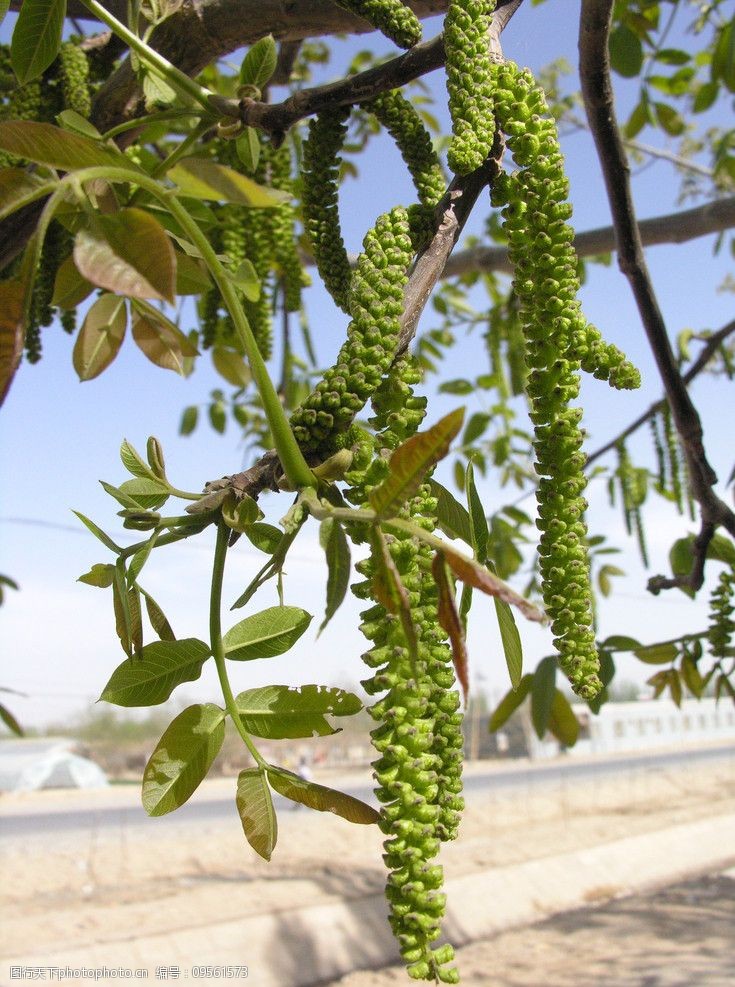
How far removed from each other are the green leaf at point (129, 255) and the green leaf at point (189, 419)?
6.74 feet

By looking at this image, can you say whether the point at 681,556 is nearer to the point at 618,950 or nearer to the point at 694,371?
the point at 694,371

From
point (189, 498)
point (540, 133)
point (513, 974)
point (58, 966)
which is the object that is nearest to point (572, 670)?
point (189, 498)

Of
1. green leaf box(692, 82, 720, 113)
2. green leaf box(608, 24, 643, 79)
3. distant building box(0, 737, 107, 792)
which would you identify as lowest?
distant building box(0, 737, 107, 792)

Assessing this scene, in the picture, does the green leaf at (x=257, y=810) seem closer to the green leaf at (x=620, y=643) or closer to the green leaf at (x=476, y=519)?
the green leaf at (x=476, y=519)

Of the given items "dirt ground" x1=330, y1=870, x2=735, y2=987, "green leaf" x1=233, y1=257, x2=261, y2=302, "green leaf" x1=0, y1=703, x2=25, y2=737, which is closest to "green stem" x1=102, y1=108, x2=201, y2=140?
"green leaf" x1=233, y1=257, x2=261, y2=302

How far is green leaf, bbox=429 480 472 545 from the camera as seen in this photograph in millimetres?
427

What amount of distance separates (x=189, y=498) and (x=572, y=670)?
0.19 metres

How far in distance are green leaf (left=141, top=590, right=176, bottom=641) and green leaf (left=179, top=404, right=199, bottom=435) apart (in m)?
1.92

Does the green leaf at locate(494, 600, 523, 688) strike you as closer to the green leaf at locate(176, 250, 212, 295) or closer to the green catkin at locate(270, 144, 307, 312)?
the green leaf at locate(176, 250, 212, 295)

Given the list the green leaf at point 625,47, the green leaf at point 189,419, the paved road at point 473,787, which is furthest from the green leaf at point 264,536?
the paved road at point 473,787

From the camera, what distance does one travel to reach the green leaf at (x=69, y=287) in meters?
0.39

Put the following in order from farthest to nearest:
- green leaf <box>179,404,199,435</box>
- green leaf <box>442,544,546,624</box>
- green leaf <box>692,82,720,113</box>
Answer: green leaf <box>179,404,199,435</box>, green leaf <box>692,82,720,113</box>, green leaf <box>442,544,546,624</box>

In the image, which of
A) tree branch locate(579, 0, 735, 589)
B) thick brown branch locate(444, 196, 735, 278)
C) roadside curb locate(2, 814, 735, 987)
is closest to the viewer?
tree branch locate(579, 0, 735, 589)

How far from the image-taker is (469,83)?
0.46 m
